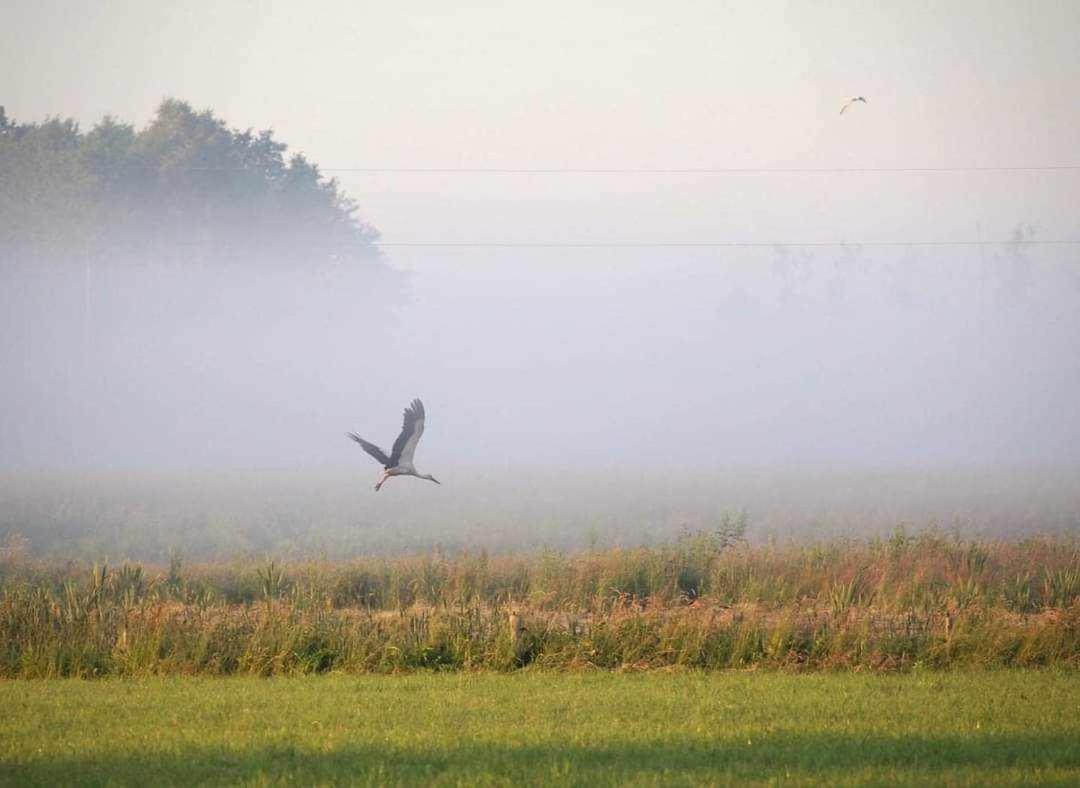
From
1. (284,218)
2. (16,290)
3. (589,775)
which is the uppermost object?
(284,218)

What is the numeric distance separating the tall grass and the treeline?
51.6 m

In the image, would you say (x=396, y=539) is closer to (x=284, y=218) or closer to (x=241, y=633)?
(x=241, y=633)

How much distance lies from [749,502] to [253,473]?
24.8 meters

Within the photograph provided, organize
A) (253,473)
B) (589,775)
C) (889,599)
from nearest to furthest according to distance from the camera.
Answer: (589,775) → (889,599) → (253,473)

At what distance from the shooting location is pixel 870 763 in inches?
420

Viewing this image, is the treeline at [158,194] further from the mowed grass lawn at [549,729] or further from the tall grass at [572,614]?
the mowed grass lawn at [549,729]

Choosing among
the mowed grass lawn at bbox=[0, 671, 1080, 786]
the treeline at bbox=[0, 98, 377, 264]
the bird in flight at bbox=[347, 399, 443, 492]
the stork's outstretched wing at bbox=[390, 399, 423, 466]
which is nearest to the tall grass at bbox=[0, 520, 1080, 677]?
the mowed grass lawn at bbox=[0, 671, 1080, 786]

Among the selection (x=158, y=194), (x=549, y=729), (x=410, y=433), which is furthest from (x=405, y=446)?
(x=158, y=194)

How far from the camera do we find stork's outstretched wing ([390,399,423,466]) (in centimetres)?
2088

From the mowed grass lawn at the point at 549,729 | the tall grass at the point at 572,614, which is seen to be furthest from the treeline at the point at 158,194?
the mowed grass lawn at the point at 549,729

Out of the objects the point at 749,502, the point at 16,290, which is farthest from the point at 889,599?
the point at 16,290

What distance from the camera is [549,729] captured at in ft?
39.4

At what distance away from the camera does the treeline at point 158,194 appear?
227 ft

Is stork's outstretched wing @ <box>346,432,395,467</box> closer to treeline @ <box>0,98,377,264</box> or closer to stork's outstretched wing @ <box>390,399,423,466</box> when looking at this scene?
stork's outstretched wing @ <box>390,399,423,466</box>
